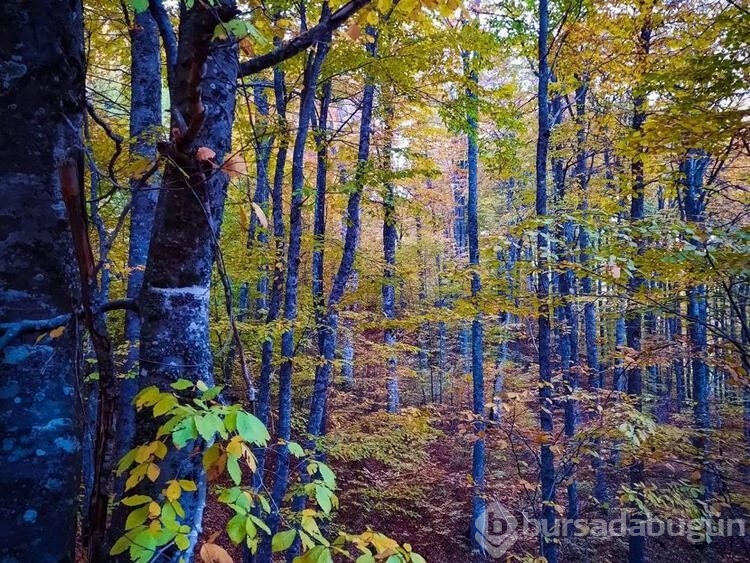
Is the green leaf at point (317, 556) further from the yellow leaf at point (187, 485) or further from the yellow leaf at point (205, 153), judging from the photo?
the yellow leaf at point (205, 153)

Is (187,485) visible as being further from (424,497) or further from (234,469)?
(424,497)

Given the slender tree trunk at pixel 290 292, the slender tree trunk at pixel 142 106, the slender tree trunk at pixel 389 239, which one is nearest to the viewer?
the slender tree trunk at pixel 142 106

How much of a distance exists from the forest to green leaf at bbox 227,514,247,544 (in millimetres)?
33

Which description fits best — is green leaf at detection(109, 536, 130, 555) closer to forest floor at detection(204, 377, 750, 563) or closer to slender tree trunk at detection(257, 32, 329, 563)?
slender tree trunk at detection(257, 32, 329, 563)

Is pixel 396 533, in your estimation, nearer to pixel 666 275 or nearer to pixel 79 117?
pixel 666 275

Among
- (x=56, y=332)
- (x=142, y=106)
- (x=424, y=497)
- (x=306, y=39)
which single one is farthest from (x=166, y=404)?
(x=424, y=497)

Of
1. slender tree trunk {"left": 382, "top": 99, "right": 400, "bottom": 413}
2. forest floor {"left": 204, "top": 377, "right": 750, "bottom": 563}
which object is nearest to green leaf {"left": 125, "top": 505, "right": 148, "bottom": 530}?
slender tree trunk {"left": 382, "top": 99, "right": 400, "bottom": 413}

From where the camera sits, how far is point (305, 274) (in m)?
12.7

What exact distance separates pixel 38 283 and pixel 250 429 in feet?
2.10

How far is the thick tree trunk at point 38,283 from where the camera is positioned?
0.99m

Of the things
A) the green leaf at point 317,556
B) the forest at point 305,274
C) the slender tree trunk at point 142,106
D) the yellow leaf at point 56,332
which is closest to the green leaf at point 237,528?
the forest at point 305,274

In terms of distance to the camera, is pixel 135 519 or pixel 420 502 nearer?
pixel 135 519

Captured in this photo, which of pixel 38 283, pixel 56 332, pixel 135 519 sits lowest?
pixel 135 519

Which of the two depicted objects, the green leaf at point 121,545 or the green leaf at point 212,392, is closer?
the green leaf at point 121,545
